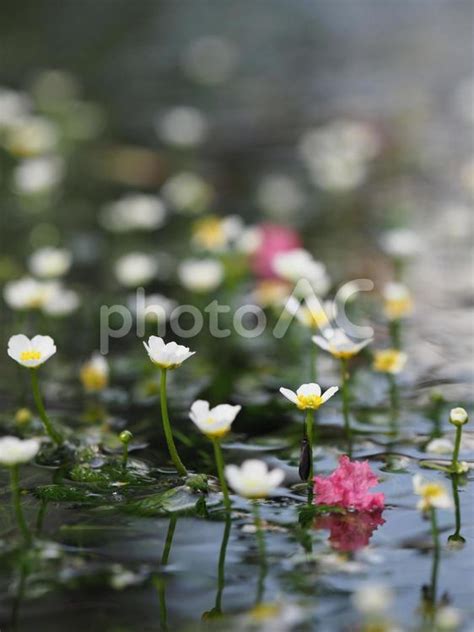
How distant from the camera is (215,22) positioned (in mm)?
4809

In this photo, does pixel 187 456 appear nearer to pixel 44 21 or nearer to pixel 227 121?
pixel 227 121

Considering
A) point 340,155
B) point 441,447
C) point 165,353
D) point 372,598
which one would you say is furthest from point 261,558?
point 340,155

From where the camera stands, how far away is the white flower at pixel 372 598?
1404mm

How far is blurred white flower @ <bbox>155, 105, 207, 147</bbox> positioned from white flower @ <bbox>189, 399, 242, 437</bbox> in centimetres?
229

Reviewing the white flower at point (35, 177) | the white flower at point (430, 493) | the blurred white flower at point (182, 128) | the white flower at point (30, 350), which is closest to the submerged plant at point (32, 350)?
the white flower at point (30, 350)

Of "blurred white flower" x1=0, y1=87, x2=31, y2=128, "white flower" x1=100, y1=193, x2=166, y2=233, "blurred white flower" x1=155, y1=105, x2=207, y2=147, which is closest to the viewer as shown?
"white flower" x1=100, y1=193, x2=166, y2=233

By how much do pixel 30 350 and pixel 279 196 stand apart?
175cm

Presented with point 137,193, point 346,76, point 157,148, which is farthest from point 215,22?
point 137,193

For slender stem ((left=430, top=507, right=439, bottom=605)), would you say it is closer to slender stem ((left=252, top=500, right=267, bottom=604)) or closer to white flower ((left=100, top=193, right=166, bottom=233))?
slender stem ((left=252, top=500, right=267, bottom=604))

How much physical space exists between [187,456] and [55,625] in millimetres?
527

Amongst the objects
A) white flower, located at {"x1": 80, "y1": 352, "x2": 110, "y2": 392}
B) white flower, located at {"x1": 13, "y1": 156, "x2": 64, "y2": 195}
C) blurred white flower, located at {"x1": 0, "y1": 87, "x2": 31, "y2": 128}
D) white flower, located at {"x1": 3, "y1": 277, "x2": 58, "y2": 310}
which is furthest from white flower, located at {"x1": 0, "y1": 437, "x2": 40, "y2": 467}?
blurred white flower, located at {"x1": 0, "y1": 87, "x2": 31, "y2": 128}

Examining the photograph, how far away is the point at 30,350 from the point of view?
5.74ft

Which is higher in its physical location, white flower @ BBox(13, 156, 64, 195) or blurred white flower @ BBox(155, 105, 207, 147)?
blurred white flower @ BBox(155, 105, 207, 147)

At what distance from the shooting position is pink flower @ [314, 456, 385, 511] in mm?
1622
